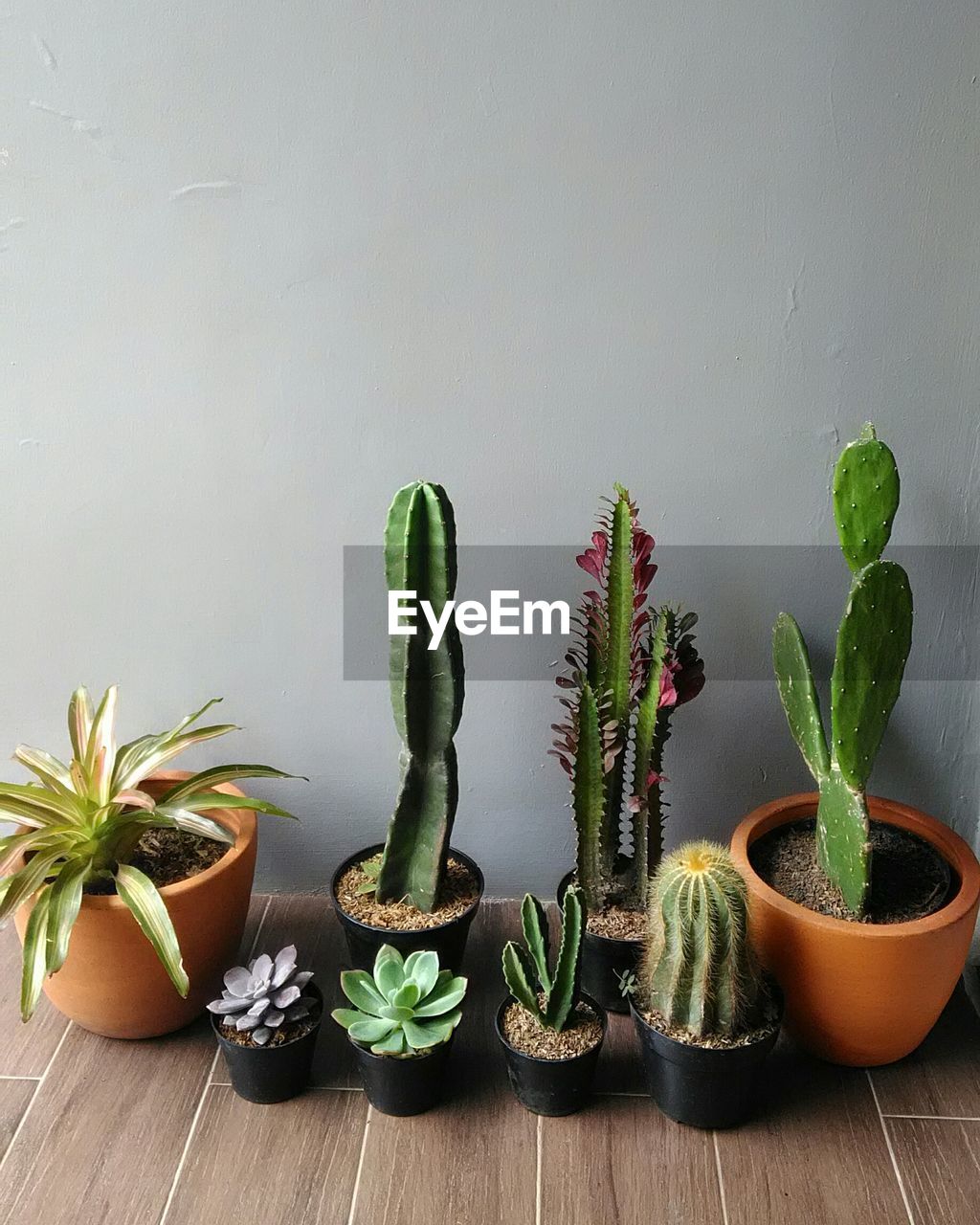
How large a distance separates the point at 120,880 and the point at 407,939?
15.4 inches

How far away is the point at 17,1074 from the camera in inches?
59.6

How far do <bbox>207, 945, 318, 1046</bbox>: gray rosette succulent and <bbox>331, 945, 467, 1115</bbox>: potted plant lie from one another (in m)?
0.07

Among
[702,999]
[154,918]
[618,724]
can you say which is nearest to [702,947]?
[702,999]

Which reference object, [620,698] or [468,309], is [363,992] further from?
[468,309]

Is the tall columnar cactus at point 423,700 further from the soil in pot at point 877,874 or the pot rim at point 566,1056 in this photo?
the soil in pot at point 877,874

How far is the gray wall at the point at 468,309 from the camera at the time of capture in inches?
54.2

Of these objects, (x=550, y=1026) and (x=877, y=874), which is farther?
(x=877, y=874)

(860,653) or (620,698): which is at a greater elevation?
(860,653)

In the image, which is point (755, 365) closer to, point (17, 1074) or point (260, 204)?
point (260, 204)

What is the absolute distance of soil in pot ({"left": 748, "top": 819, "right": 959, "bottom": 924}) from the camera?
1.44m

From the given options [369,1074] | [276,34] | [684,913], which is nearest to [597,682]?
[684,913]

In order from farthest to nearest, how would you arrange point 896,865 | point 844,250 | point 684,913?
point 896,865
point 844,250
point 684,913

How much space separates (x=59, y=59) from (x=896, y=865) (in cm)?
153

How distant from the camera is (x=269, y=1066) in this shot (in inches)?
55.8
